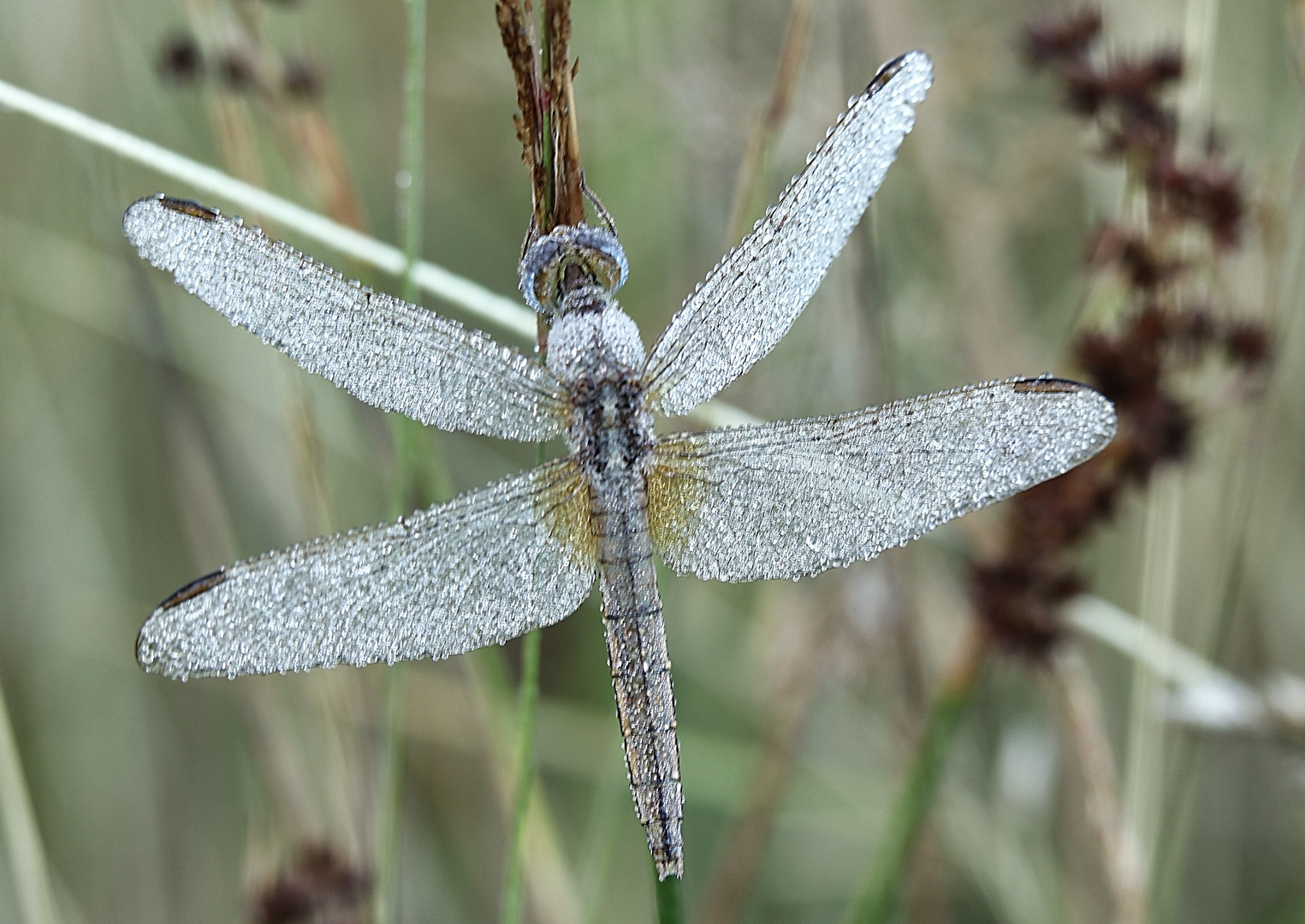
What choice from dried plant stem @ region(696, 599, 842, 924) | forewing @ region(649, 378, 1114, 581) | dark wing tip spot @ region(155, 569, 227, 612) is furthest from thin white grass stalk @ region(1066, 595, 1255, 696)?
dark wing tip spot @ region(155, 569, 227, 612)

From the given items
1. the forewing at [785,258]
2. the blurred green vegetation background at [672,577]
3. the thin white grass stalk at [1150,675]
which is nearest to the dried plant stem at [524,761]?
the forewing at [785,258]

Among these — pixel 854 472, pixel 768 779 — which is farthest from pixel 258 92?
pixel 768 779

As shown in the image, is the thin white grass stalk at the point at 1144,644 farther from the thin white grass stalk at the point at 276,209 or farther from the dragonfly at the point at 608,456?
the thin white grass stalk at the point at 276,209

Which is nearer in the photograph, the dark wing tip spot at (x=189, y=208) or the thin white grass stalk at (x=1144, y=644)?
the dark wing tip spot at (x=189, y=208)

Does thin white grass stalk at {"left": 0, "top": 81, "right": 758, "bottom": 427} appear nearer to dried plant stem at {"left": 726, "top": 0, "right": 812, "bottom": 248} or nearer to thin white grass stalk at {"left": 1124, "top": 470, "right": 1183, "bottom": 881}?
dried plant stem at {"left": 726, "top": 0, "right": 812, "bottom": 248}

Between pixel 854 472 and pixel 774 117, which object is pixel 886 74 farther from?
pixel 854 472

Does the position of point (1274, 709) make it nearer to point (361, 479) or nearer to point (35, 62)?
point (361, 479)
